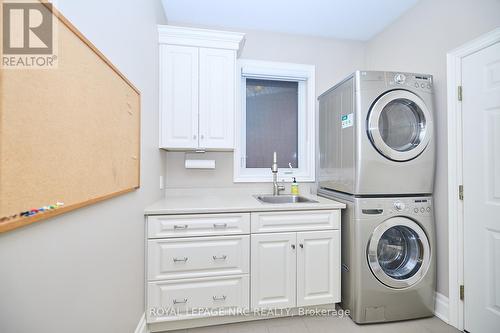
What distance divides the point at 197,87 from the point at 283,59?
3.78 feet

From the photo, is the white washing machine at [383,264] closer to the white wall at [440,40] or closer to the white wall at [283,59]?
the white wall at [440,40]

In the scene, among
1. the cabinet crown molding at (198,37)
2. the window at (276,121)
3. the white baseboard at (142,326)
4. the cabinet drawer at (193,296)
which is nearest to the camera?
the white baseboard at (142,326)

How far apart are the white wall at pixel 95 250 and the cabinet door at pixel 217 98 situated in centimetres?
44

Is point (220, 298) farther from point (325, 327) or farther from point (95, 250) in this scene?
point (95, 250)

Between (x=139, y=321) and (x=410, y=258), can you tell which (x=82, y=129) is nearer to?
(x=139, y=321)

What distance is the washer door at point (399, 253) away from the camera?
1.71 metres

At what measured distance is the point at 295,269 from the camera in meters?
1.74

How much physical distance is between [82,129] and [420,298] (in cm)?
254

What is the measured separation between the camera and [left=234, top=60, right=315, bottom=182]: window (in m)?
2.47

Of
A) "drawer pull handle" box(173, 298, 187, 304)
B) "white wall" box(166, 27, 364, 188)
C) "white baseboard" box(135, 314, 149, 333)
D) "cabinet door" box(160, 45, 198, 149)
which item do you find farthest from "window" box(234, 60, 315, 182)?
"white baseboard" box(135, 314, 149, 333)

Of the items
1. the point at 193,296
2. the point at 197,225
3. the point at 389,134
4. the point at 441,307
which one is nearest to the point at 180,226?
the point at 197,225

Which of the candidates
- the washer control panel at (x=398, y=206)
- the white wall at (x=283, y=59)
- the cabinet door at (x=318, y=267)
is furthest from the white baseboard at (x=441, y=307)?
the white wall at (x=283, y=59)

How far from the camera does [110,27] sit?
3.39 ft

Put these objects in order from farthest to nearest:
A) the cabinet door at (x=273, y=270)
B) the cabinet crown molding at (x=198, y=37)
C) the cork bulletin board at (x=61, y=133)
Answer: the cabinet crown molding at (x=198, y=37) < the cabinet door at (x=273, y=270) < the cork bulletin board at (x=61, y=133)
